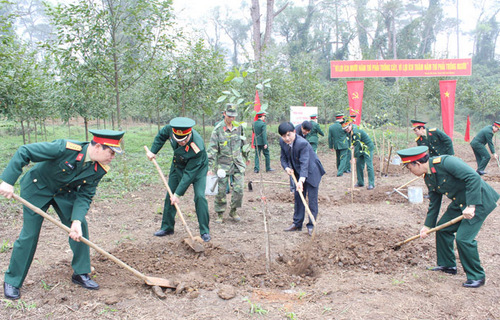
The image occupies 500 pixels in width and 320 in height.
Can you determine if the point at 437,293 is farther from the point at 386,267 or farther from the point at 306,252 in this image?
the point at 306,252

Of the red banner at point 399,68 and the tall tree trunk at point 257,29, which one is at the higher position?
the tall tree trunk at point 257,29

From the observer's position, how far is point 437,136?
7.18 m

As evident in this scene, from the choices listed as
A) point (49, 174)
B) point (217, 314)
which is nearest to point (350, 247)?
point (217, 314)

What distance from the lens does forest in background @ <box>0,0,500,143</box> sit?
710 centimetres

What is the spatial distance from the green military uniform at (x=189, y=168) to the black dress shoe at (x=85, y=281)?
155 centimetres

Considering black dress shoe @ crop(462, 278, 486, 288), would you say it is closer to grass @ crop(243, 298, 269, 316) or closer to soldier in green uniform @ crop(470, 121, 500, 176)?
grass @ crop(243, 298, 269, 316)

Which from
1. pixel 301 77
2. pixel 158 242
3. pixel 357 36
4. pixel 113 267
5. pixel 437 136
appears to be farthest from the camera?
pixel 357 36

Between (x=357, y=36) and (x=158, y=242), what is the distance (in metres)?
38.8

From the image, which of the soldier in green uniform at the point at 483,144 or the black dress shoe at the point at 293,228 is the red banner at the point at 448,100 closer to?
the soldier in green uniform at the point at 483,144

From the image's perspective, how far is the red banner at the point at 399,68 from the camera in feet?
40.3

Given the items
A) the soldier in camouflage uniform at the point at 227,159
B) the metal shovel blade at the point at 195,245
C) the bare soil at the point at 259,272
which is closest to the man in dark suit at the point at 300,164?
the bare soil at the point at 259,272

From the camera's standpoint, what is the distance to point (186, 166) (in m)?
4.93

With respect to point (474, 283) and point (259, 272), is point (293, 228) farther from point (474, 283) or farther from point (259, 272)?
point (474, 283)

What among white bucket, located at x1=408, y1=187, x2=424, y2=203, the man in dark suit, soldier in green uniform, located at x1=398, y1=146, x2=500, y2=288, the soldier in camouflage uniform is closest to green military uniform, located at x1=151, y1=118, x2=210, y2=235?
the soldier in camouflage uniform
